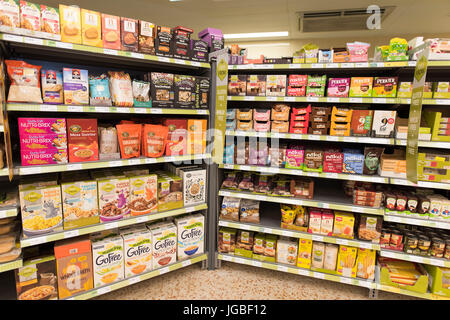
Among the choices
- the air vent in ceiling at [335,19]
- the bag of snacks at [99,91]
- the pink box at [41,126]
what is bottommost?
the pink box at [41,126]

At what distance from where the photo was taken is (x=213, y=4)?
4.62 metres

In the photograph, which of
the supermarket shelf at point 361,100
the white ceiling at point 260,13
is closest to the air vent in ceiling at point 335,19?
the white ceiling at point 260,13

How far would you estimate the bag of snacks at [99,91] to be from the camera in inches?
78.3

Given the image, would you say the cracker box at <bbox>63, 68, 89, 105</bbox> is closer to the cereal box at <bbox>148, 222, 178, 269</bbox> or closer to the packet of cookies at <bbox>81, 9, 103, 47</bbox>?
the packet of cookies at <bbox>81, 9, 103, 47</bbox>

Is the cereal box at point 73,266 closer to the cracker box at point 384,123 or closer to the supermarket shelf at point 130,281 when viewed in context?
the supermarket shelf at point 130,281

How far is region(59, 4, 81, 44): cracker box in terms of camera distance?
1767 mm

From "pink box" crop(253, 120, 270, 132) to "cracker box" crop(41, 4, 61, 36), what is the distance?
1.72m

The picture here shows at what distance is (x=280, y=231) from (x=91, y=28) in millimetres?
2351

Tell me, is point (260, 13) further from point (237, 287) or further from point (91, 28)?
point (237, 287)

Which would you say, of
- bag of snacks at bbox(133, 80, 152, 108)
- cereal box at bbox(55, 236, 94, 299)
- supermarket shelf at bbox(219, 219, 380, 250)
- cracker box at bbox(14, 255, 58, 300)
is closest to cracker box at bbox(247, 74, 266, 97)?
bag of snacks at bbox(133, 80, 152, 108)

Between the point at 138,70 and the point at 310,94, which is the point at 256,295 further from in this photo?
the point at 138,70

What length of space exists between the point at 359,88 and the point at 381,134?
449mm

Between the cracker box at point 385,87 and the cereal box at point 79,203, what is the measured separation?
249 centimetres

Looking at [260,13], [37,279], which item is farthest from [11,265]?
[260,13]
